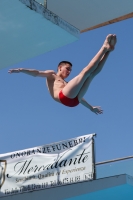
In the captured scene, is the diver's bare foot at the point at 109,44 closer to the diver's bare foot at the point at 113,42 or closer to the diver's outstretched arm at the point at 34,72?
the diver's bare foot at the point at 113,42

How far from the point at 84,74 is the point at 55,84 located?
2.91 feet

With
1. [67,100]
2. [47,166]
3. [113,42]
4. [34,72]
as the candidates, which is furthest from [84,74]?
[47,166]

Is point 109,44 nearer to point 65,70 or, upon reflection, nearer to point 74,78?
point 74,78

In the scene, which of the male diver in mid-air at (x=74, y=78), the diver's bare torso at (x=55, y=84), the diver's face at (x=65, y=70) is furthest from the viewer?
the diver's face at (x=65, y=70)

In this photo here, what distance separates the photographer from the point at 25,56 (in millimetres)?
11047

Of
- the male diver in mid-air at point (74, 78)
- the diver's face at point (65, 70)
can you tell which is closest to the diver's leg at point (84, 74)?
the male diver in mid-air at point (74, 78)

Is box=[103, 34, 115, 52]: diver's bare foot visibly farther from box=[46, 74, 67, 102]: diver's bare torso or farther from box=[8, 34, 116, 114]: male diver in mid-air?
box=[46, 74, 67, 102]: diver's bare torso

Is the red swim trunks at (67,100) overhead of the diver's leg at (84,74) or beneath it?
beneath

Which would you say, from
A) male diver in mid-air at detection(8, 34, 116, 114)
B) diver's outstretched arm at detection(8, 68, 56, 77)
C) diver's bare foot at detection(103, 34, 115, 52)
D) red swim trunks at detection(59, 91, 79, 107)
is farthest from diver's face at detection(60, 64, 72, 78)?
diver's bare foot at detection(103, 34, 115, 52)

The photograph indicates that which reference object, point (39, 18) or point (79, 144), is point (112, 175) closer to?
point (79, 144)

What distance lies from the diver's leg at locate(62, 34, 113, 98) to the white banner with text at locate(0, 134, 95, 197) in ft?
10.2

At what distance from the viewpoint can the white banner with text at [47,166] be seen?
450 inches

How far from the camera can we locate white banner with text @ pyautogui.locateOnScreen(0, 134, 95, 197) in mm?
11422

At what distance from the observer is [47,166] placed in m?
11.9
